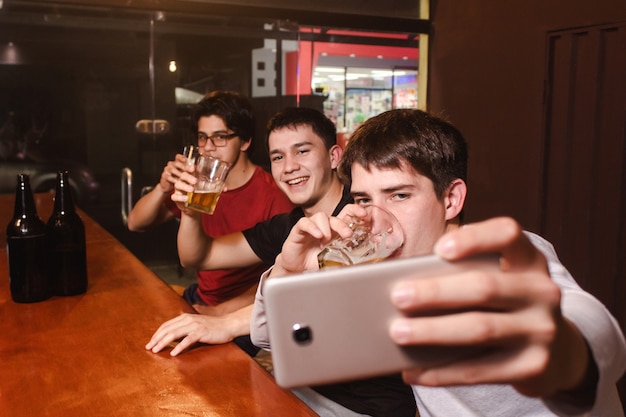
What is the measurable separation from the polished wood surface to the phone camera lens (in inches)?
19.7

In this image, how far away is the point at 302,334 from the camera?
1.82 feet

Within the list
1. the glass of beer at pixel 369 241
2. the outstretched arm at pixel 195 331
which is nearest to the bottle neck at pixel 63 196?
the outstretched arm at pixel 195 331

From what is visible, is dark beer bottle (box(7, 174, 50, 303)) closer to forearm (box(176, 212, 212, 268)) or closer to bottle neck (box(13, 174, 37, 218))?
bottle neck (box(13, 174, 37, 218))

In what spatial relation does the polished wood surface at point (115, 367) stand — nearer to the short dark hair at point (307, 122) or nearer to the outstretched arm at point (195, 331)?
the outstretched arm at point (195, 331)

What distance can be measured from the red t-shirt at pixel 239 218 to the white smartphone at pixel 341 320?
7.14ft

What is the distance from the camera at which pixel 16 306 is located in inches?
63.9

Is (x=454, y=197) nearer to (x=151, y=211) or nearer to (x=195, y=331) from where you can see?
(x=195, y=331)

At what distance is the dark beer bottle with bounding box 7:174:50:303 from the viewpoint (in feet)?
5.33

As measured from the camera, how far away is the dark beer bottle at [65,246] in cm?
171

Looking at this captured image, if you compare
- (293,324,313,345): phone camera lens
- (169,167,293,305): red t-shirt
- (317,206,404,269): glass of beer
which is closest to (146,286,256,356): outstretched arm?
(317,206,404,269): glass of beer

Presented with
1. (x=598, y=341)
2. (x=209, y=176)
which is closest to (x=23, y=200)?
(x=209, y=176)

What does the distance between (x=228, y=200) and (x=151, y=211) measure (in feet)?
1.30

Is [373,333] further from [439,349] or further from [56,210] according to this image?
[56,210]

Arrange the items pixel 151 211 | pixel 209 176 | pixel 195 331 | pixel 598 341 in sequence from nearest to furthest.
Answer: pixel 598 341
pixel 195 331
pixel 209 176
pixel 151 211
